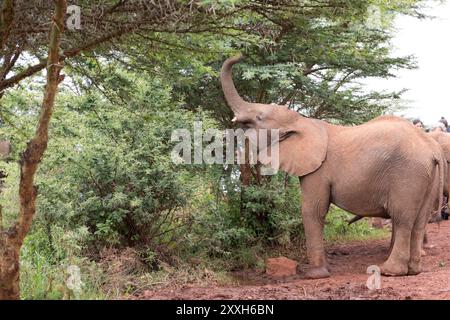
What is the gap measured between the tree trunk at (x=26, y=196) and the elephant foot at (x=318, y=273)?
15.6 ft

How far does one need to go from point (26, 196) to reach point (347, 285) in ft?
13.2

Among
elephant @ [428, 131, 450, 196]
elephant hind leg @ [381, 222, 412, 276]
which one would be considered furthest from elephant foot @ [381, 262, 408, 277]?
elephant @ [428, 131, 450, 196]

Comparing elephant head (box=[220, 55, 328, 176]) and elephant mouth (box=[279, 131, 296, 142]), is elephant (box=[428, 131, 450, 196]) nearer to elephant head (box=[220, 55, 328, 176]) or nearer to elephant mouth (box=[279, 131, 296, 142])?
elephant head (box=[220, 55, 328, 176])

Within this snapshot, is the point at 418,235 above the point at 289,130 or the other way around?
the other way around

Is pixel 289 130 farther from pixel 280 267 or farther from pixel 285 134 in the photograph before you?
pixel 280 267

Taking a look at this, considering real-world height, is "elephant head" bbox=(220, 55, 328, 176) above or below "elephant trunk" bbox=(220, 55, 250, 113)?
below

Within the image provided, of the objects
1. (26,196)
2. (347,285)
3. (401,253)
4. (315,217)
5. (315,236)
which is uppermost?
(26,196)

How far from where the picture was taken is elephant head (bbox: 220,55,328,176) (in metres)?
8.98

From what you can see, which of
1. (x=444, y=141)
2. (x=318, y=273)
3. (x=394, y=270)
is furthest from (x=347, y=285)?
(x=444, y=141)

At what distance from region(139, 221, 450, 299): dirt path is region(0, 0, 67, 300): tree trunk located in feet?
5.39

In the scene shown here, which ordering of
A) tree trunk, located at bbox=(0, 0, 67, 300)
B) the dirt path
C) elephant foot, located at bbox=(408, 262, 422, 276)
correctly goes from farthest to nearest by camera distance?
elephant foot, located at bbox=(408, 262, 422, 276)
the dirt path
tree trunk, located at bbox=(0, 0, 67, 300)

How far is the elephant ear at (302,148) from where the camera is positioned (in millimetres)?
8953

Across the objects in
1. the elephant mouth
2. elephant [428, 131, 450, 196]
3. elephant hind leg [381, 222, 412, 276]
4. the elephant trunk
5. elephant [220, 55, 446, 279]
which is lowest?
elephant hind leg [381, 222, 412, 276]

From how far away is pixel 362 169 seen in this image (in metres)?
8.69
